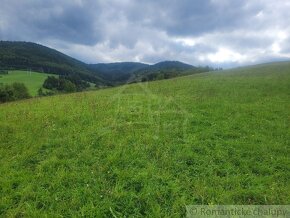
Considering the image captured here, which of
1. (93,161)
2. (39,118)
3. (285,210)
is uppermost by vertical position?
(39,118)

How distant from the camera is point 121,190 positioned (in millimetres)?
6582

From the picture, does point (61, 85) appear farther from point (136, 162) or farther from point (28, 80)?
point (136, 162)

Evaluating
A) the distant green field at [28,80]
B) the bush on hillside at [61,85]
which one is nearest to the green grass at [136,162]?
the bush on hillside at [61,85]

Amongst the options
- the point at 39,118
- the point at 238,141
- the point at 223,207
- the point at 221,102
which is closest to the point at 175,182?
the point at 223,207

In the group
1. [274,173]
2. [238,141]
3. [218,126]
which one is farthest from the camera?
[218,126]

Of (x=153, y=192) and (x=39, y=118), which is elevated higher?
(x=39, y=118)

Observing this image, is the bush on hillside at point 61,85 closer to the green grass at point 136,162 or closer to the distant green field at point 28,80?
the distant green field at point 28,80

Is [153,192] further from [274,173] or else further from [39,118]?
[39,118]

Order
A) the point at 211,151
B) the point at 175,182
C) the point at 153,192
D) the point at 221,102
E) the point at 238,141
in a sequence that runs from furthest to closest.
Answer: the point at 221,102
the point at 238,141
the point at 211,151
the point at 175,182
the point at 153,192

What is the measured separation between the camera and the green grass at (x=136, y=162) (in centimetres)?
622

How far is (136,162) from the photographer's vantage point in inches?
315

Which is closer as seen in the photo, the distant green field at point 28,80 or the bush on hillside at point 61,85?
the bush on hillside at point 61,85

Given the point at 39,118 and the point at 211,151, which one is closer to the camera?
the point at 211,151

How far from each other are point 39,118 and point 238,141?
938cm
